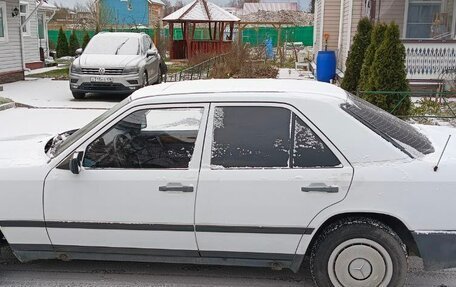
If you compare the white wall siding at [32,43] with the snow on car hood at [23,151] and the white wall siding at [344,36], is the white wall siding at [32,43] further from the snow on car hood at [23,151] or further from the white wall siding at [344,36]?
the snow on car hood at [23,151]

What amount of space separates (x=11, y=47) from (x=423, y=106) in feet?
44.6

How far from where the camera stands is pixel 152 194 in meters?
3.24

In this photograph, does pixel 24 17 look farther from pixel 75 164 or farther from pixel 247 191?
pixel 247 191

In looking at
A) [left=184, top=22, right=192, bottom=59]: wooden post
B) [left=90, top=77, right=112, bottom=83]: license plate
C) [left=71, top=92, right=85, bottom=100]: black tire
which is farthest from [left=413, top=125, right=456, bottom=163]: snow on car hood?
[left=184, top=22, right=192, bottom=59]: wooden post

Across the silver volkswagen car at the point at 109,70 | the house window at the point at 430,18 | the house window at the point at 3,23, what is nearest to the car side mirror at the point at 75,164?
the silver volkswagen car at the point at 109,70

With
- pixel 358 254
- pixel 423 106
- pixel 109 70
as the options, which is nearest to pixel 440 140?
pixel 358 254

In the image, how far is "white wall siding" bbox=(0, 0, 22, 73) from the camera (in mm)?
15981

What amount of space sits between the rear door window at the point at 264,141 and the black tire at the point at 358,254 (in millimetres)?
468

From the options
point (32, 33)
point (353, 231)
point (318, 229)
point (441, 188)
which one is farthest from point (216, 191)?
point (32, 33)

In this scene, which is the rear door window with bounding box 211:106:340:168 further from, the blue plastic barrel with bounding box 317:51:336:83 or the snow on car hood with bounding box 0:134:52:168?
the blue plastic barrel with bounding box 317:51:336:83

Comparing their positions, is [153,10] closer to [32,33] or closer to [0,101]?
[32,33]

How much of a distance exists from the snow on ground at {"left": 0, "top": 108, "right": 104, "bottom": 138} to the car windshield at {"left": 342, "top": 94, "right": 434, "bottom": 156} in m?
6.50

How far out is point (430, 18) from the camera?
1464 cm

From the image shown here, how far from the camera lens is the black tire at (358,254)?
3.16 m
